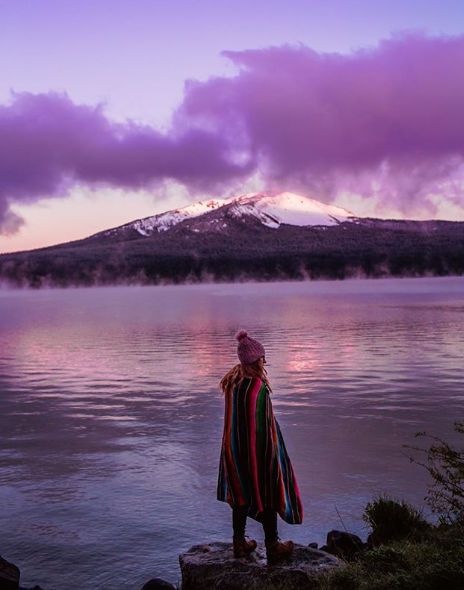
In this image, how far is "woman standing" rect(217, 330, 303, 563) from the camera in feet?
22.1

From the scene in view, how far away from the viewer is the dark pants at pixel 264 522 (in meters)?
6.63

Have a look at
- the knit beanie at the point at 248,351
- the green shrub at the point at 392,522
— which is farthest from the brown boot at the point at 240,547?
the green shrub at the point at 392,522

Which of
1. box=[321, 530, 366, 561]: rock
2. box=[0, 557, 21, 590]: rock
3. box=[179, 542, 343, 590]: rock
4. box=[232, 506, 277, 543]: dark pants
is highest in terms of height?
box=[232, 506, 277, 543]: dark pants

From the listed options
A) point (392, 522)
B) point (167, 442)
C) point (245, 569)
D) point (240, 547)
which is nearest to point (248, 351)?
point (240, 547)

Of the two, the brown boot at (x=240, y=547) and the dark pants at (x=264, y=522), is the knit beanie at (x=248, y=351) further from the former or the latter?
the brown boot at (x=240, y=547)

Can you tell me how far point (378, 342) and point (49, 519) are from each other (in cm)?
2177

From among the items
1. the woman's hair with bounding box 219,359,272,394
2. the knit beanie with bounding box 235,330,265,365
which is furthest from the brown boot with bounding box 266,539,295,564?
the knit beanie with bounding box 235,330,265,365

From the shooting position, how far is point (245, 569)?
645cm

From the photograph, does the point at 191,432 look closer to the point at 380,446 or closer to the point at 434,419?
the point at 380,446

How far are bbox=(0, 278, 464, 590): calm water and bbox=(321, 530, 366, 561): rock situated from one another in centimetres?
61

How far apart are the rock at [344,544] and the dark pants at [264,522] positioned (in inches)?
47.7

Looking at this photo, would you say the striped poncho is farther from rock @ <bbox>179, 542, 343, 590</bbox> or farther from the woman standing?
rock @ <bbox>179, 542, 343, 590</bbox>

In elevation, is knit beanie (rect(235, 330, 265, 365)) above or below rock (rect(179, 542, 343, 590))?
above

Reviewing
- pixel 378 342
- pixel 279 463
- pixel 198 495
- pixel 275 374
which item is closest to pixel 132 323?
pixel 378 342
